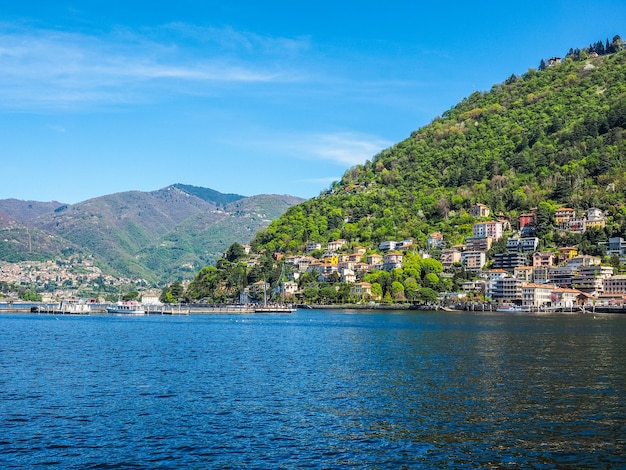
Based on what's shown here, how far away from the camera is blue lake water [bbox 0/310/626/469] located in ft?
77.4

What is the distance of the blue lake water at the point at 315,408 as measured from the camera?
23578mm

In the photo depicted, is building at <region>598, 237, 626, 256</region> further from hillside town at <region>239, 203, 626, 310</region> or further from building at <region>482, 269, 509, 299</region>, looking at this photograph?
building at <region>482, 269, 509, 299</region>

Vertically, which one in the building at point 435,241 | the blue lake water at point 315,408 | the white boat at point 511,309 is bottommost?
the blue lake water at point 315,408

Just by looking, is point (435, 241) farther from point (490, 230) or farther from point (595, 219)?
point (595, 219)

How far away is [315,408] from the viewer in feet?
103

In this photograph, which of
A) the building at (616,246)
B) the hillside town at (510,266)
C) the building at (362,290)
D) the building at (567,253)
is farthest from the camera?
the building at (362,290)

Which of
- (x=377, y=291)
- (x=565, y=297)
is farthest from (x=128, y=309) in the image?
(x=565, y=297)

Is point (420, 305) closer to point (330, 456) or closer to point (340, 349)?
point (340, 349)

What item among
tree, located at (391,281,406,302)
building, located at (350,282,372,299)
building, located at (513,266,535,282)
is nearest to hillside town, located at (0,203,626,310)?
building, located at (350,282,372,299)

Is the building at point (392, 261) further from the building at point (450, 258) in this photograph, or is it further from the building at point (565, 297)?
the building at point (565, 297)

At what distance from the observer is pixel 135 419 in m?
28.7

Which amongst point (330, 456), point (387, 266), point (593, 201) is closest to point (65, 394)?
point (330, 456)

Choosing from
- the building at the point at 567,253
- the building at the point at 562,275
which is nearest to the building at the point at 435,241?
the building at the point at 567,253

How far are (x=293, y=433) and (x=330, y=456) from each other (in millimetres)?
3378
